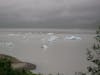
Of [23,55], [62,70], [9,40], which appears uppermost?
[9,40]

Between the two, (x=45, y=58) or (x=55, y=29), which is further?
(x=45, y=58)

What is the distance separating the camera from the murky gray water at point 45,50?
5398mm

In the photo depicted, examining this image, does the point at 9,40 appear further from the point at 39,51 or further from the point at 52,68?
the point at 52,68

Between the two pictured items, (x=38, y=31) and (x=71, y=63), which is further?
(x=71, y=63)

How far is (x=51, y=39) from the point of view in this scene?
Answer: 5535mm

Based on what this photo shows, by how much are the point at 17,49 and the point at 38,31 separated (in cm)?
74

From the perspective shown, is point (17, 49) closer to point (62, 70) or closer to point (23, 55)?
point (23, 55)

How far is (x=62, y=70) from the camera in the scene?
5.56 m

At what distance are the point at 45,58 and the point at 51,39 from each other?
0.51 metres

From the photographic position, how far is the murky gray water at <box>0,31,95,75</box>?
5.40 metres

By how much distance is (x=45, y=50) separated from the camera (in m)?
5.62

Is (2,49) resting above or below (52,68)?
above

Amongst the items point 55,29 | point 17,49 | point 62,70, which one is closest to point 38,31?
point 55,29

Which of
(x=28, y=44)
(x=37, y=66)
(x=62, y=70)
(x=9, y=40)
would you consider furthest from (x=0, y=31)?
(x=62, y=70)
